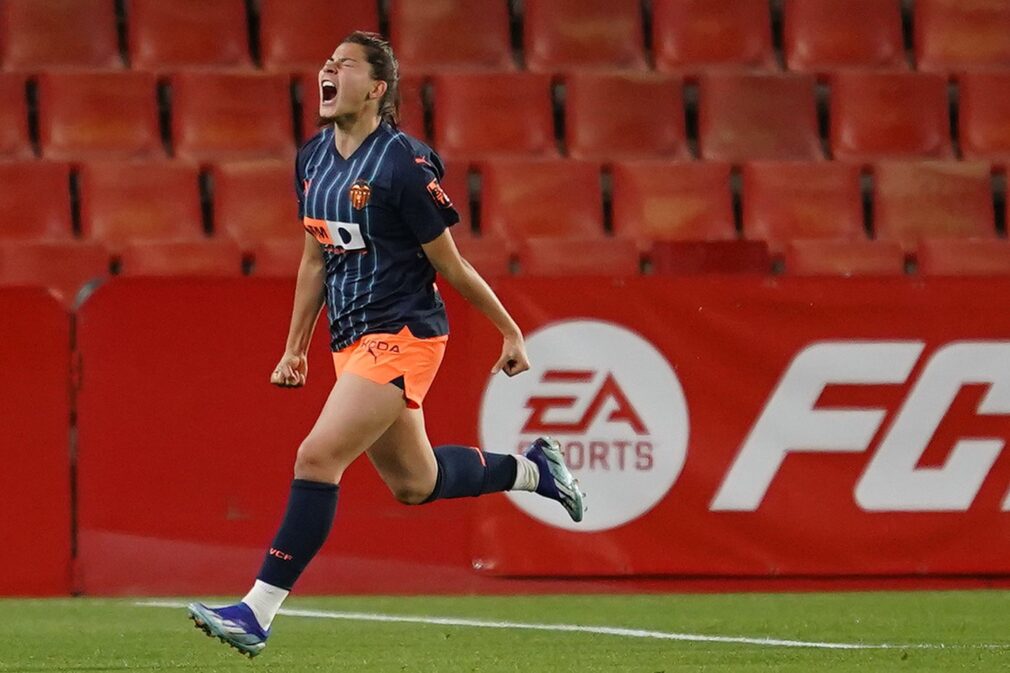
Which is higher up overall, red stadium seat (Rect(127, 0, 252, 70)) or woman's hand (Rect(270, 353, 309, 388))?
red stadium seat (Rect(127, 0, 252, 70))

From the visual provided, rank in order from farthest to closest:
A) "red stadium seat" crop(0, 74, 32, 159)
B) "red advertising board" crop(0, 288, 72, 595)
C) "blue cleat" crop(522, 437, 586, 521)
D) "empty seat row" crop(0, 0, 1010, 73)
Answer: "empty seat row" crop(0, 0, 1010, 73)
"red stadium seat" crop(0, 74, 32, 159)
"red advertising board" crop(0, 288, 72, 595)
"blue cleat" crop(522, 437, 586, 521)

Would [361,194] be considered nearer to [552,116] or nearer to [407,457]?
[407,457]

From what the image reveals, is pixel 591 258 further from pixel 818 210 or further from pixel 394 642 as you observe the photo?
pixel 394 642

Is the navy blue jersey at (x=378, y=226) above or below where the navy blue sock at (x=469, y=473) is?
above

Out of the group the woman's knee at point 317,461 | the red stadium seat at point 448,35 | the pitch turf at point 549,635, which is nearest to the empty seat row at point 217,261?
the red stadium seat at point 448,35

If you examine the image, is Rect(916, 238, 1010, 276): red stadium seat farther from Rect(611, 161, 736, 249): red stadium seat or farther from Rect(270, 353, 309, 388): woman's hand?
Rect(270, 353, 309, 388): woman's hand

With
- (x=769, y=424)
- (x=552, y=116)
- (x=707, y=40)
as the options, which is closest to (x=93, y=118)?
(x=552, y=116)

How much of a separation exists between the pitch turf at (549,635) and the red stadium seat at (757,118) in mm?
3191

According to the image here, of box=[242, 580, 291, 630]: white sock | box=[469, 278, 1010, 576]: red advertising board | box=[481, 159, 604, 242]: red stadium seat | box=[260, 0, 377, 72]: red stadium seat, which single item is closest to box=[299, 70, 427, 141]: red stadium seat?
box=[260, 0, 377, 72]: red stadium seat

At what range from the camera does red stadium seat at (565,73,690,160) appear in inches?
361

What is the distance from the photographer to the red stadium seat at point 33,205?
857 centimetres

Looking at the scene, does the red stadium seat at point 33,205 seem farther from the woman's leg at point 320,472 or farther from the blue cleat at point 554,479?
the woman's leg at point 320,472

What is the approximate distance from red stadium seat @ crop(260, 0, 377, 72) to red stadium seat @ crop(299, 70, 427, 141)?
26 cm

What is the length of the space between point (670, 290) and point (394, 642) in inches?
77.3
